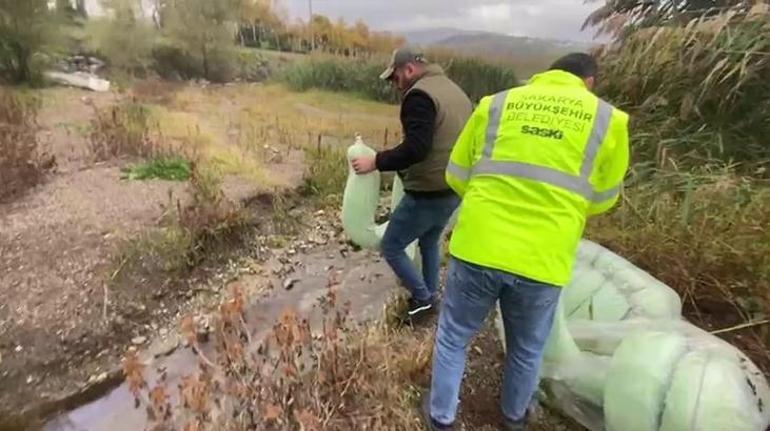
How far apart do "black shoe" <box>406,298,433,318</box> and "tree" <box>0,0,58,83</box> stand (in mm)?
4033

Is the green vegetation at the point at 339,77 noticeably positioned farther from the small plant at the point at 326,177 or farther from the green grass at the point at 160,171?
the green grass at the point at 160,171

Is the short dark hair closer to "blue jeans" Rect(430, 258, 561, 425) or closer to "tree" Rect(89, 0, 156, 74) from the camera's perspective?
"blue jeans" Rect(430, 258, 561, 425)

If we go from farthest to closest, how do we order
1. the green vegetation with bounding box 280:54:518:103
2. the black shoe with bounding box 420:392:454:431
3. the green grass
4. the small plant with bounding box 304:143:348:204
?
the green vegetation with bounding box 280:54:518:103, the small plant with bounding box 304:143:348:204, the green grass, the black shoe with bounding box 420:392:454:431

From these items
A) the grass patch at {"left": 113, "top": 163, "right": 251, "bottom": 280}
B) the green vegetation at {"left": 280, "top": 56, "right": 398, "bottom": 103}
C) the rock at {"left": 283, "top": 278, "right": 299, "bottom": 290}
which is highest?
the green vegetation at {"left": 280, "top": 56, "right": 398, "bottom": 103}

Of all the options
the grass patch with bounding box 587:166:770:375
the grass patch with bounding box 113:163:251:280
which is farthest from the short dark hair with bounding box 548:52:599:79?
the grass patch with bounding box 113:163:251:280

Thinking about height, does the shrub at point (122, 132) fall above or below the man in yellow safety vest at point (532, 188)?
below

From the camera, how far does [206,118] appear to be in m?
5.47

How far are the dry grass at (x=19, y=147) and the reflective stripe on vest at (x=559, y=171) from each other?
375 cm

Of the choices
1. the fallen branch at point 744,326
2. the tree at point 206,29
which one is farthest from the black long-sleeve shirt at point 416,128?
the tree at point 206,29

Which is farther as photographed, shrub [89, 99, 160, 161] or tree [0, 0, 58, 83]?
tree [0, 0, 58, 83]

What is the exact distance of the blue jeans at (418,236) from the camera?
2.87 metres

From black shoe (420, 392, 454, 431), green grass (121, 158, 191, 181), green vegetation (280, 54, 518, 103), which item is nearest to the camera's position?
black shoe (420, 392, 454, 431)

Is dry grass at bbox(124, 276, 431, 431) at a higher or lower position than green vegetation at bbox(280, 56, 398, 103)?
lower

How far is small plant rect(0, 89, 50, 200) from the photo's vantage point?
14.9 feet
